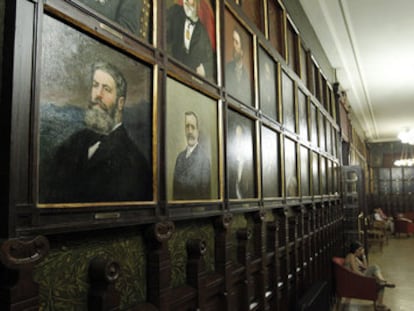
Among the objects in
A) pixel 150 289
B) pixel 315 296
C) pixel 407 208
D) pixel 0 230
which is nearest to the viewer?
pixel 0 230

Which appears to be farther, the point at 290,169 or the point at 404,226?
the point at 404,226

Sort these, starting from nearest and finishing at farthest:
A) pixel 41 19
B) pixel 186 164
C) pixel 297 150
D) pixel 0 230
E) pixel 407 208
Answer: pixel 0 230 → pixel 41 19 → pixel 186 164 → pixel 297 150 → pixel 407 208

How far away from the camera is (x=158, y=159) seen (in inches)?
96.7

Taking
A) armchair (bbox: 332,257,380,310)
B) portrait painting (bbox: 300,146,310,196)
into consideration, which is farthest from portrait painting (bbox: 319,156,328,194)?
armchair (bbox: 332,257,380,310)

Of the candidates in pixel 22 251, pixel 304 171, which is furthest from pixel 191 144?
pixel 304 171

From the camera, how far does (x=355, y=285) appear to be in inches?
299

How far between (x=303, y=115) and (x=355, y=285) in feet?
11.6

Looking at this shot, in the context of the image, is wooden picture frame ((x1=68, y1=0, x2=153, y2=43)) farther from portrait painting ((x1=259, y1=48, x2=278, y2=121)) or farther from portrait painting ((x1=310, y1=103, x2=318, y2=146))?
portrait painting ((x1=310, y1=103, x2=318, y2=146))

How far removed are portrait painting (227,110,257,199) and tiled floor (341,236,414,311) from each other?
18.5 feet

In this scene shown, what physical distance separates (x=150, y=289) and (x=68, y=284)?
654 mm

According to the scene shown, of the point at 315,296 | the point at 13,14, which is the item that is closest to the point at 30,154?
the point at 13,14

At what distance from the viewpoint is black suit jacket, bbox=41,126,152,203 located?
69.1 inches

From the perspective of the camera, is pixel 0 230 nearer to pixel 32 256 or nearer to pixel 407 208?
pixel 32 256

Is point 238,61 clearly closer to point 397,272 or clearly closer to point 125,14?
point 125,14
